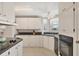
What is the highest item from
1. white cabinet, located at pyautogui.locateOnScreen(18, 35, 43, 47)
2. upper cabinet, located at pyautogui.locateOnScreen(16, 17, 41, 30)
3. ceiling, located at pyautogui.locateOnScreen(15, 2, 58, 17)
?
ceiling, located at pyautogui.locateOnScreen(15, 2, 58, 17)

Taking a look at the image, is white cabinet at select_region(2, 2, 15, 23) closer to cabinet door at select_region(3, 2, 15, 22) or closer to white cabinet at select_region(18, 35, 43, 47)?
cabinet door at select_region(3, 2, 15, 22)

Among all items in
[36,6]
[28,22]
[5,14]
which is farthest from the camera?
[28,22]

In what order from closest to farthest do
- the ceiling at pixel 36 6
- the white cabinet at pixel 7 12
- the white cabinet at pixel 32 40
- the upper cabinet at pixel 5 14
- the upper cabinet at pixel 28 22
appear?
1. the upper cabinet at pixel 5 14
2. the white cabinet at pixel 7 12
3. the ceiling at pixel 36 6
4. the white cabinet at pixel 32 40
5. the upper cabinet at pixel 28 22

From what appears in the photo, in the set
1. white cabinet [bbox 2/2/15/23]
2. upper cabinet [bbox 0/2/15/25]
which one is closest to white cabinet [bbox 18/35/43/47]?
white cabinet [bbox 2/2/15/23]

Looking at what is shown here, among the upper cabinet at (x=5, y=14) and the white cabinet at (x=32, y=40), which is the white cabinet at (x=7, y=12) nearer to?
the upper cabinet at (x=5, y=14)

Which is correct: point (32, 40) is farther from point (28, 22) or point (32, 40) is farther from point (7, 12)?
point (7, 12)

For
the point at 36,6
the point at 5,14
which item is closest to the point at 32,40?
the point at 36,6

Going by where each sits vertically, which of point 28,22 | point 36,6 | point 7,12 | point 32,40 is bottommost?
point 32,40

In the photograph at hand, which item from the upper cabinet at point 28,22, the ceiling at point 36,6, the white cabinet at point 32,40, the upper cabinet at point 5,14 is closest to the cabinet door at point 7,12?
the upper cabinet at point 5,14

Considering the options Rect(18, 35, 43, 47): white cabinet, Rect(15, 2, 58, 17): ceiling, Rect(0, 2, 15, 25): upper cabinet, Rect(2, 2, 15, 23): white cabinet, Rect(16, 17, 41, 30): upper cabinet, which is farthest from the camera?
Rect(16, 17, 41, 30): upper cabinet

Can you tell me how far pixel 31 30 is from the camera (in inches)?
327

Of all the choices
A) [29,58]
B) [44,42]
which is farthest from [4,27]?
[44,42]

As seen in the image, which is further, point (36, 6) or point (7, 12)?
point (36, 6)

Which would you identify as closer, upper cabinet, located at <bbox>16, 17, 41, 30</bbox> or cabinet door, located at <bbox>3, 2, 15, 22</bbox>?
cabinet door, located at <bbox>3, 2, 15, 22</bbox>
